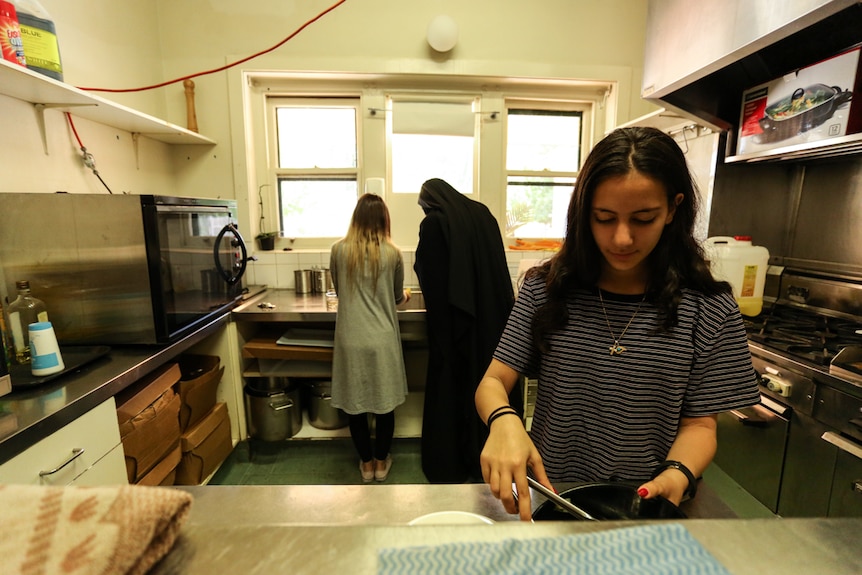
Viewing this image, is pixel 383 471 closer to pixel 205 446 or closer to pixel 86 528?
pixel 205 446

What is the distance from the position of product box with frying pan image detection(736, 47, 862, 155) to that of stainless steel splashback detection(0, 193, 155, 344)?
241 cm

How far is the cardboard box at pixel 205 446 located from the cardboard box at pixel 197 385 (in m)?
0.04

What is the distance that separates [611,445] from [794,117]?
5.07ft

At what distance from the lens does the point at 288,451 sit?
2.50m

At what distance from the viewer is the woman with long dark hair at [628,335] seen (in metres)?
0.82

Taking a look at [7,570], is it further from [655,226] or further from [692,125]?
[692,125]

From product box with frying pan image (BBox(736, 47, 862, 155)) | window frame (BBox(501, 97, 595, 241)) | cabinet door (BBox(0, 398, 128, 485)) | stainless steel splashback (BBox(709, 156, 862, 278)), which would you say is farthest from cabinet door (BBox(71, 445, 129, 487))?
stainless steel splashback (BBox(709, 156, 862, 278))

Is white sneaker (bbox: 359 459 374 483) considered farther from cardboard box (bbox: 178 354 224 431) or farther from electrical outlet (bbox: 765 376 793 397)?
electrical outlet (bbox: 765 376 793 397)

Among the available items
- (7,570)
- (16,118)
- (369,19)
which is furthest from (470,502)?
(369,19)

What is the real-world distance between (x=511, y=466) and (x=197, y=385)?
1803 mm

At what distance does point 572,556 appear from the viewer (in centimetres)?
32

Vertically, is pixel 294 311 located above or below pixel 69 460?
above

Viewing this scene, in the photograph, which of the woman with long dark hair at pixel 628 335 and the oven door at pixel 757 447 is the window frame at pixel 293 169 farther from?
the oven door at pixel 757 447

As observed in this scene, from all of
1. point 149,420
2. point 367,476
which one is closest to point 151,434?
point 149,420
